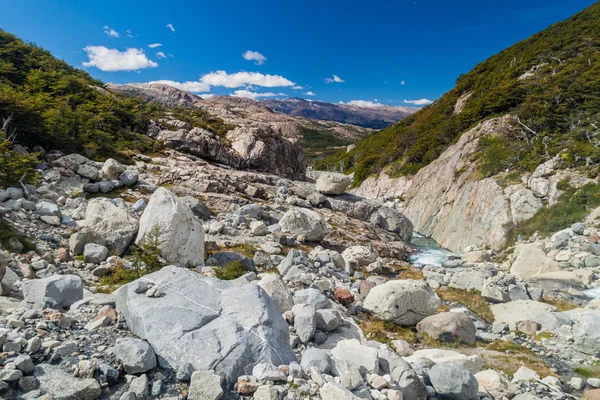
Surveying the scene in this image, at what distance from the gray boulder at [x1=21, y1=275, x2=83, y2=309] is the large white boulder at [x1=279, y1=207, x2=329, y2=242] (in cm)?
1293

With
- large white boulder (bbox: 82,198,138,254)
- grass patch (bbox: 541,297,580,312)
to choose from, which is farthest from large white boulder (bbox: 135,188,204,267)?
grass patch (bbox: 541,297,580,312)

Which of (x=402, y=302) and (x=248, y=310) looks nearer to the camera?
(x=248, y=310)

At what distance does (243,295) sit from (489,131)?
1756 inches

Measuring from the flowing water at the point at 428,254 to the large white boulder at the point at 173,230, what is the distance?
1793 cm

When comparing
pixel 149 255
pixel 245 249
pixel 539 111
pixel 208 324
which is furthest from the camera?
pixel 539 111

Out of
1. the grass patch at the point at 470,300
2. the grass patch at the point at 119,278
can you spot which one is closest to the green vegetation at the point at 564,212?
the grass patch at the point at 470,300

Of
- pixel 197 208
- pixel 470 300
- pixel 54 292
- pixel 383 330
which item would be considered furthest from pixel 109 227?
pixel 470 300

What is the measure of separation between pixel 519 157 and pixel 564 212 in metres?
9.67

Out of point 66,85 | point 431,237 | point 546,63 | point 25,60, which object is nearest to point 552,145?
point 431,237

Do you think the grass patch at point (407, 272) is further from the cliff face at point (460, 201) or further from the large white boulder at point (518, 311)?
the cliff face at point (460, 201)

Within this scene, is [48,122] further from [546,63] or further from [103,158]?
[546,63]

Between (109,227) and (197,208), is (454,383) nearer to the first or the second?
(109,227)

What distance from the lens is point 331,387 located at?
498cm

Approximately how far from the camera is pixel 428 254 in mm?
28891
